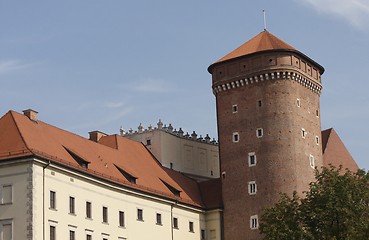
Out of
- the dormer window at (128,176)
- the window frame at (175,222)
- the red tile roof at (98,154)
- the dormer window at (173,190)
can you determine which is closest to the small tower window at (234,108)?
the red tile roof at (98,154)

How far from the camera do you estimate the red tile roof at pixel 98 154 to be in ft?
218

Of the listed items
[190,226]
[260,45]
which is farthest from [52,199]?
[260,45]

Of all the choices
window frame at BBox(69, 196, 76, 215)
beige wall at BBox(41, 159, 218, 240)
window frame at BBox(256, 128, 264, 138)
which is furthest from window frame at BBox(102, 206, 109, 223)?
window frame at BBox(256, 128, 264, 138)

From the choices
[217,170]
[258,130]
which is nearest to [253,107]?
[258,130]

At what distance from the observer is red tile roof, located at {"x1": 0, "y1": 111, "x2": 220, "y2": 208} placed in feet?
218

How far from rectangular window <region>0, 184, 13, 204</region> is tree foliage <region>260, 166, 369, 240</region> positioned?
58.2 ft

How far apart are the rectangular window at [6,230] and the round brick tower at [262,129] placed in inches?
988

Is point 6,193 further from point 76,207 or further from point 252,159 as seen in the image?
point 252,159

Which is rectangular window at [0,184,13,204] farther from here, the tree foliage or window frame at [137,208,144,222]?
the tree foliage

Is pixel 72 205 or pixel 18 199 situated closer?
pixel 18 199

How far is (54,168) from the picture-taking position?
66188 millimetres

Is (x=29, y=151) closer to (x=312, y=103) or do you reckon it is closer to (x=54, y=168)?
(x=54, y=168)

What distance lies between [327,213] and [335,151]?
37.7 m

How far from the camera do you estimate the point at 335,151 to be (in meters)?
96.9
